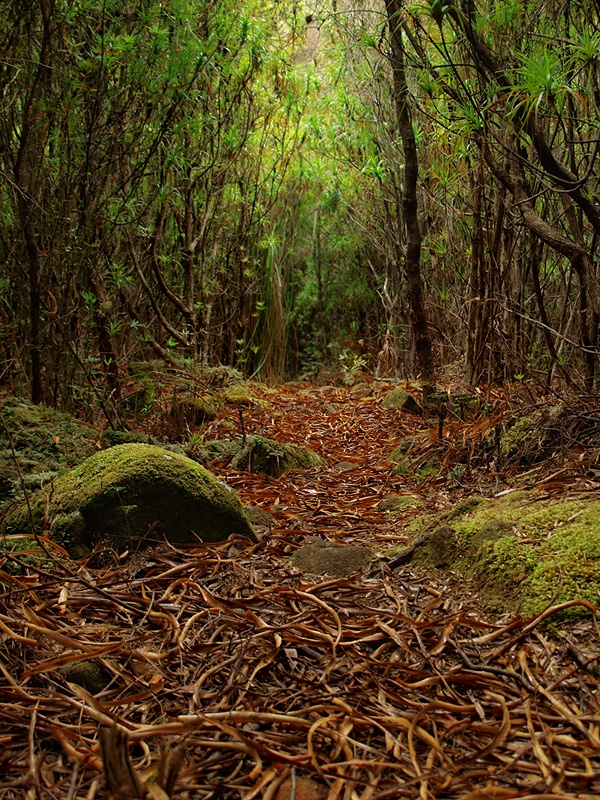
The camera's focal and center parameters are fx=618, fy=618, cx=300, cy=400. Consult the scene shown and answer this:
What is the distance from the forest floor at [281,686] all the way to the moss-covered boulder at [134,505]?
0.32 feet

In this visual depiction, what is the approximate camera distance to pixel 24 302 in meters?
3.66

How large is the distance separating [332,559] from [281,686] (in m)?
Answer: 0.72

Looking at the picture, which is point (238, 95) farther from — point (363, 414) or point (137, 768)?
point (137, 768)

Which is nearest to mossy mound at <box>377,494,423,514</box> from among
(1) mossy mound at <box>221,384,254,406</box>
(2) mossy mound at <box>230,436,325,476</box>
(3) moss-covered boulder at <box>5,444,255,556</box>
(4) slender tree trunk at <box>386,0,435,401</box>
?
(3) moss-covered boulder at <box>5,444,255,556</box>

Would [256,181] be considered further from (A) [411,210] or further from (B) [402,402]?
(B) [402,402]

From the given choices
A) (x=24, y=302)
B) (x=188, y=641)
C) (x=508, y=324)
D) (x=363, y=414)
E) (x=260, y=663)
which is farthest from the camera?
(x=363, y=414)

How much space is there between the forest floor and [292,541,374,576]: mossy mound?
51 mm

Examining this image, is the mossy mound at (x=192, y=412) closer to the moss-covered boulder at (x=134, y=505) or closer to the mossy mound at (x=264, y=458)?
the mossy mound at (x=264, y=458)

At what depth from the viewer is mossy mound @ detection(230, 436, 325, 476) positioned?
3.49 m

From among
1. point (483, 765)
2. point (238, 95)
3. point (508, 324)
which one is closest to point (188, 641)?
point (483, 765)

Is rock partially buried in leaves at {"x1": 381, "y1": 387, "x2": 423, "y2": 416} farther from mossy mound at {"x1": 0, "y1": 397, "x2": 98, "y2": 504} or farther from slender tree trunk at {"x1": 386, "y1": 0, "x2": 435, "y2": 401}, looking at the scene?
mossy mound at {"x1": 0, "y1": 397, "x2": 98, "y2": 504}

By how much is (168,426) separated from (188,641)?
2.54m

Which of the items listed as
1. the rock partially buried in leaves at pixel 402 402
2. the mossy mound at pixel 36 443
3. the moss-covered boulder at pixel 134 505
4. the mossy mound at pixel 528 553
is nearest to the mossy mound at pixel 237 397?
the rock partially buried in leaves at pixel 402 402

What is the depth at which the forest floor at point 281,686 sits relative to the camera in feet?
3.37
